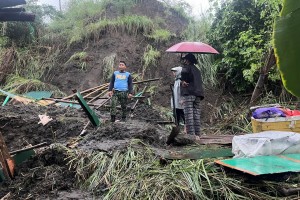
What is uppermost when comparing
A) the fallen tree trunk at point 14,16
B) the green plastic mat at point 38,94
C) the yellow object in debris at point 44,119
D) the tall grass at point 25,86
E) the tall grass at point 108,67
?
the fallen tree trunk at point 14,16

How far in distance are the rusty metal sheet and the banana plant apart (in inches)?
115

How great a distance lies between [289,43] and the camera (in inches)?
29.6

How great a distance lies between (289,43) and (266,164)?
3.33 m

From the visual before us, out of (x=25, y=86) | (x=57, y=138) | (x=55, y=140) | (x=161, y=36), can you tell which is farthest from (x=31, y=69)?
(x=55, y=140)

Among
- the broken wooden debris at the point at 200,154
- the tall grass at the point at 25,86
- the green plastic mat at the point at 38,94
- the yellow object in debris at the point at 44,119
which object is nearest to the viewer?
the broken wooden debris at the point at 200,154

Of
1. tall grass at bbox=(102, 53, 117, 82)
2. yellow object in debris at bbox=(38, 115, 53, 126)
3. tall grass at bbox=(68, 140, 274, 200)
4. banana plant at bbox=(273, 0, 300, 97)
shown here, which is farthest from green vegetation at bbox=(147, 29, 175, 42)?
banana plant at bbox=(273, 0, 300, 97)

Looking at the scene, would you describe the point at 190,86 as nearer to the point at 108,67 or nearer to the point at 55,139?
the point at 55,139

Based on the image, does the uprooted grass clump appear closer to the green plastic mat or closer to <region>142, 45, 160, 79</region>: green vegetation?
the green plastic mat

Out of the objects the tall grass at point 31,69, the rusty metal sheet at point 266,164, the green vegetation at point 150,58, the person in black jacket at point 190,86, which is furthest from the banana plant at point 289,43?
the tall grass at point 31,69

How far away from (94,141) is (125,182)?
1737 millimetres

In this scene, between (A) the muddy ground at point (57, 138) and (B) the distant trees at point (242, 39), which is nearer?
(A) the muddy ground at point (57, 138)

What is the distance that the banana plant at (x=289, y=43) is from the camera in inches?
29.4

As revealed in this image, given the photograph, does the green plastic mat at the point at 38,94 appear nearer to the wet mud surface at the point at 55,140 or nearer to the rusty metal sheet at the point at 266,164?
the wet mud surface at the point at 55,140

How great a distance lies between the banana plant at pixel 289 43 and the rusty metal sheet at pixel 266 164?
9.61ft
